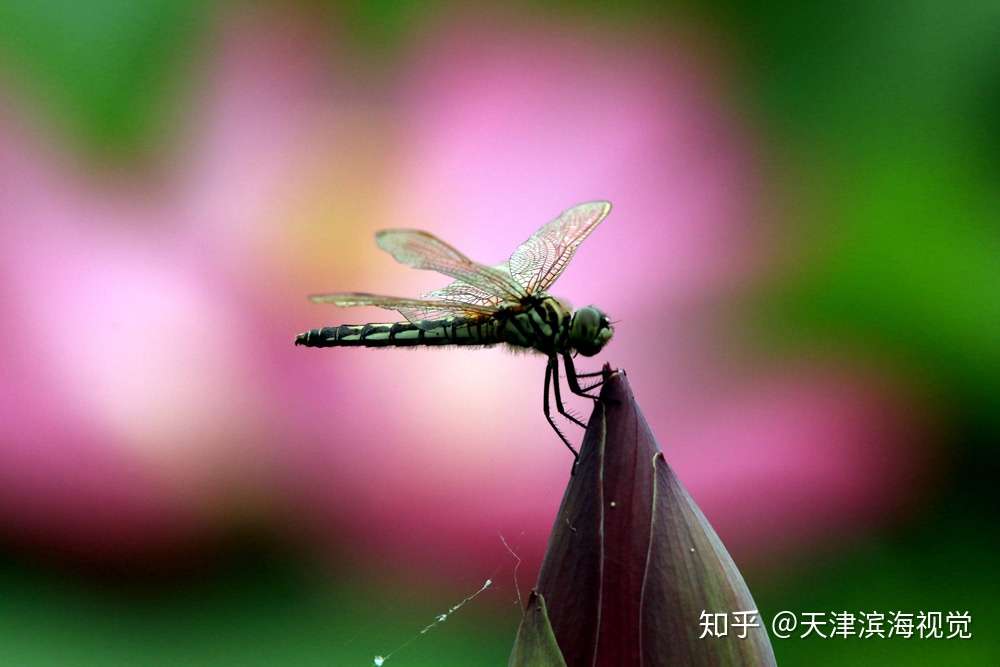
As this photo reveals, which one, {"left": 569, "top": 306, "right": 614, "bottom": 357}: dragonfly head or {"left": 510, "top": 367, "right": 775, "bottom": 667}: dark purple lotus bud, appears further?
{"left": 569, "top": 306, "right": 614, "bottom": 357}: dragonfly head

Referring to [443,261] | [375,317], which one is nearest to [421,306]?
[443,261]

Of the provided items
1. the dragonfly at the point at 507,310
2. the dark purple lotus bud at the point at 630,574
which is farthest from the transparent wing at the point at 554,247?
the dark purple lotus bud at the point at 630,574

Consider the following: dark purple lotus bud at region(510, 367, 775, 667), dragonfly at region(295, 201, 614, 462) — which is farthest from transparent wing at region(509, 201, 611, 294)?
dark purple lotus bud at region(510, 367, 775, 667)

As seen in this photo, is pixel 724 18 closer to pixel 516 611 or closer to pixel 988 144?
pixel 988 144

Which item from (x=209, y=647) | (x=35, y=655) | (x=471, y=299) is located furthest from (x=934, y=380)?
(x=35, y=655)

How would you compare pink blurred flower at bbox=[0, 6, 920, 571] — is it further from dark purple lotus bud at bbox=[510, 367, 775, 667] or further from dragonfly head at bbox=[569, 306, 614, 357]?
dark purple lotus bud at bbox=[510, 367, 775, 667]

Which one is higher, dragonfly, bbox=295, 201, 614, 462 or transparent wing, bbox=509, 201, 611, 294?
transparent wing, bbox=509, 201, 611, 294
